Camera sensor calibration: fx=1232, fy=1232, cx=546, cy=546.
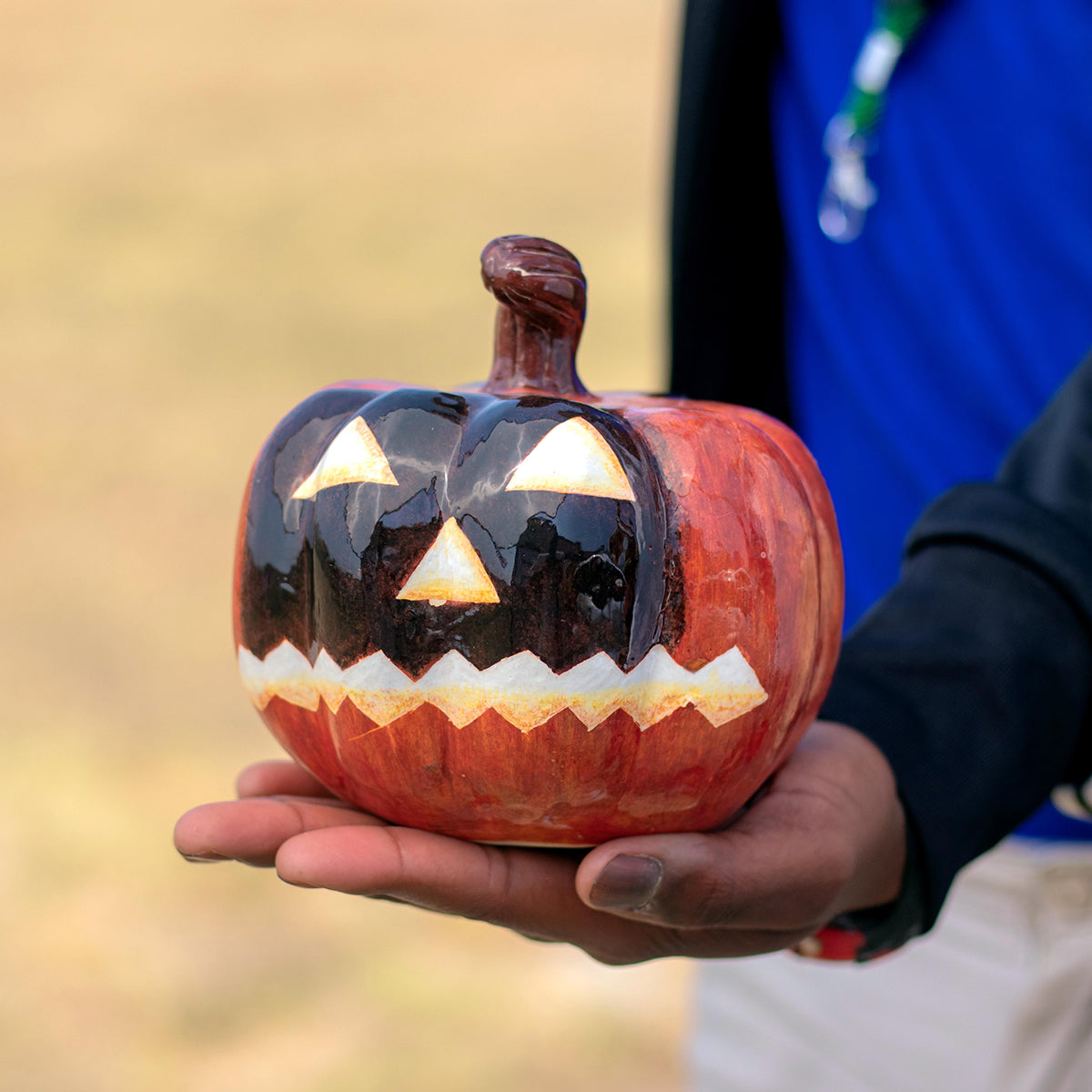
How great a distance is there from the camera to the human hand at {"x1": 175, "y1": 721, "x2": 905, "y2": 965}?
3.69ft

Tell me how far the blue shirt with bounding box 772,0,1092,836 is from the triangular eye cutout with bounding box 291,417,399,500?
1122 mm

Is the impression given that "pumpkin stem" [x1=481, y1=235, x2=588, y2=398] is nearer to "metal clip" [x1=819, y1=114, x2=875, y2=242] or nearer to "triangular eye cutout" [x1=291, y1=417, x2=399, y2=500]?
"triangular eye cutout" [x1=291, y1=417, x2=399, y2=500]

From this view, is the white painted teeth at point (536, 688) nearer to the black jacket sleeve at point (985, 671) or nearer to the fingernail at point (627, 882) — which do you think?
the fingernail at point (627, 882)

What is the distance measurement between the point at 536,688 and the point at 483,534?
6.0 inches

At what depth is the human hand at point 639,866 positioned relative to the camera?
1124mm

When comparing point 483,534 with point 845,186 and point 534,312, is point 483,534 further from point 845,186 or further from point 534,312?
point 845,186

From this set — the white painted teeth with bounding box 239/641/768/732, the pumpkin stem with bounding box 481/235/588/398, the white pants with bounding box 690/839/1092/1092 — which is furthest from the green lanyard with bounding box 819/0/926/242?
the white painted teeth with bounding box 239/641/768/732

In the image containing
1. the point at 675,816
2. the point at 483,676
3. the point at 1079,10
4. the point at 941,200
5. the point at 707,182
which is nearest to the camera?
the point at 483,676

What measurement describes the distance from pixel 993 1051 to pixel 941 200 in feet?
4.45

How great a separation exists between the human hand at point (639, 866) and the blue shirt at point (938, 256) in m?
0.68

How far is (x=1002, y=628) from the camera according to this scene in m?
1.48

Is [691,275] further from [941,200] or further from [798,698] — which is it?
[798,698]

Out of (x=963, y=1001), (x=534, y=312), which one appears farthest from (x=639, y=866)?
(x=963, y=1001)

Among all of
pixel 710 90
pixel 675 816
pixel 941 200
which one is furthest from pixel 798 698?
pixel 710 90
